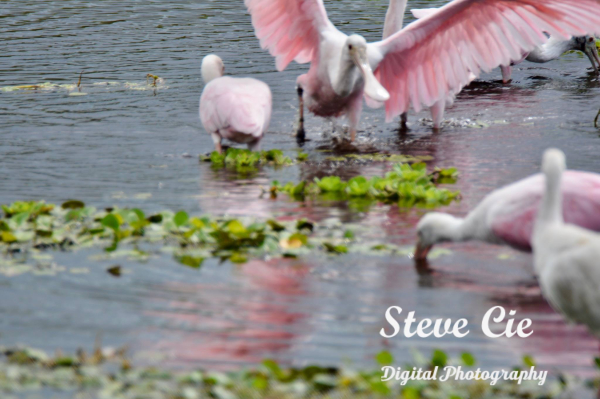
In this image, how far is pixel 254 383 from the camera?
3494 mm

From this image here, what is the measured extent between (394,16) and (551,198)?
6381 mm

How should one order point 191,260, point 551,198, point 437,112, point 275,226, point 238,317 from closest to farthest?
1. point 551,198
2. point 238,317
3. point 191,260
4. point 275,226
5. point 437,112

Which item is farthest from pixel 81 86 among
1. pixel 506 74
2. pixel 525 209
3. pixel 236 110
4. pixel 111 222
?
pixel 525 209

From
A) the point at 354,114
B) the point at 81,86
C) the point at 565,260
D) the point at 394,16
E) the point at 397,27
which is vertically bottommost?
the point at 81,86

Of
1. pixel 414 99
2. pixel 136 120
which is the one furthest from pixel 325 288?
pixel 136 120

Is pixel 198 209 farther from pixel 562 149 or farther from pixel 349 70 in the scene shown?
pixel 562 149

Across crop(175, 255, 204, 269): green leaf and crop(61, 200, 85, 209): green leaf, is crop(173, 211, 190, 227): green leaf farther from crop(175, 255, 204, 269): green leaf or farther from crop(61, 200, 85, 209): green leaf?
crop(61, 200, 85, 209): green leaf

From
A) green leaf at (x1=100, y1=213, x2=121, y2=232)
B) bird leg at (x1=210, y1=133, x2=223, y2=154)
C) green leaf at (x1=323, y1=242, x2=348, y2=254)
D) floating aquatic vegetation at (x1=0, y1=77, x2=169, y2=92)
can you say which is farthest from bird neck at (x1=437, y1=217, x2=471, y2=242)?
floating aquatic vegetation at (x1=0, y1=77, x2=169, y2=92)

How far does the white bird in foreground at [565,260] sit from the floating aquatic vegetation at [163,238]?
1709mm

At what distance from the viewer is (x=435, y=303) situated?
4.68 metres

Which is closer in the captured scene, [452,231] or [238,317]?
[238,317]

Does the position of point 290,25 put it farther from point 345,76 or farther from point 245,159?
point 245,159

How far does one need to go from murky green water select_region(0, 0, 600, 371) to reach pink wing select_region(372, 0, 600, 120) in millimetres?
665

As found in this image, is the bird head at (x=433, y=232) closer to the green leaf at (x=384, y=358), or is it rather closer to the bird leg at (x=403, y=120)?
the green leaf at (x=384, y=358)
